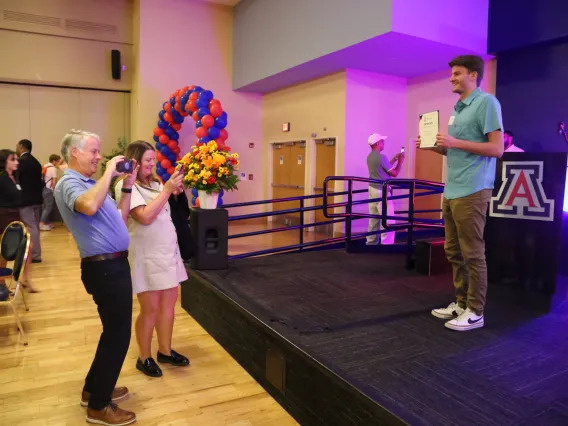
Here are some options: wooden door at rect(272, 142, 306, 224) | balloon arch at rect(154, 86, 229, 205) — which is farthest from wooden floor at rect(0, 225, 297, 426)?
wooden door at rect(272, 142, 306, 224)

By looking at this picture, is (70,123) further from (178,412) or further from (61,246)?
(178,412)

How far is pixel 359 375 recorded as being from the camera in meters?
2.14

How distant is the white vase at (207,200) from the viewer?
3.99 metres

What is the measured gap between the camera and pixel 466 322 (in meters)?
2.69

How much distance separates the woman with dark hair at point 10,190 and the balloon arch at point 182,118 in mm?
2198

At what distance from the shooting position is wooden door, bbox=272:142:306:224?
913cm

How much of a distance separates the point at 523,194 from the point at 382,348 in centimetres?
159

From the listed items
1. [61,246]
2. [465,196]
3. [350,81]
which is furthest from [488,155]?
[61,246]

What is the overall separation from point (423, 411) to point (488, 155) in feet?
4.64

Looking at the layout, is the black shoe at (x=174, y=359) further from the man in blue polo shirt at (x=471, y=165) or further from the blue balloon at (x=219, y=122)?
the blue balloon at (x=219, y=122)

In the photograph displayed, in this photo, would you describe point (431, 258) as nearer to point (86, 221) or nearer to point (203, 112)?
point (86, 221)

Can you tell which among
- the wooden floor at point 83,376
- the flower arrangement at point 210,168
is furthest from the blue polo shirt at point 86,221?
the flower arrangement at point 210,168

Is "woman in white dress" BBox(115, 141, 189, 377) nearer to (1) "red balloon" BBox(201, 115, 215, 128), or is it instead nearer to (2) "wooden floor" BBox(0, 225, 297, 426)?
(2) "wooden floor" BBox(0, 225, 297, 426)

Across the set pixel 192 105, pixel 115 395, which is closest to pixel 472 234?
→ pixel 115 395
